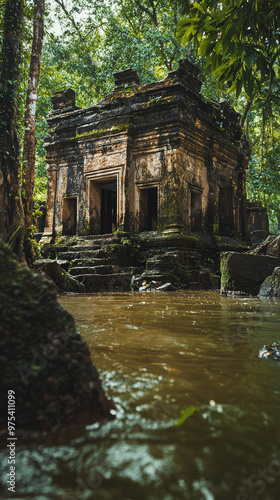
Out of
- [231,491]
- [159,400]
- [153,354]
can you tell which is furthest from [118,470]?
[153,354]

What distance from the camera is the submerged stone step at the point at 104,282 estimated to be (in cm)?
717

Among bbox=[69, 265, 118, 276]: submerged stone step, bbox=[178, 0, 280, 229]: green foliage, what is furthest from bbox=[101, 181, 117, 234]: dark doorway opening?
bbox=[178, 0, 280, 229]: green foliage

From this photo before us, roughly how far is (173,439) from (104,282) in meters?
6.61

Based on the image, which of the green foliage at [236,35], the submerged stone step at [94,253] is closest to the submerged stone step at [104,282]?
the submerged stone step at [94,253]

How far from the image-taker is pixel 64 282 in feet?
21.8

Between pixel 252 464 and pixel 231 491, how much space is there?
3.9 inches

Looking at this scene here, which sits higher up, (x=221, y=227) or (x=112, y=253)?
(x=221, y=227)

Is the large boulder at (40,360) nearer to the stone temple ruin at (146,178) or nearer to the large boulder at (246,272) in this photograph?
the large boulder at (246,272)

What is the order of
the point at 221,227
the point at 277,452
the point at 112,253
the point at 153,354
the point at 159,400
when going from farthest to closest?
the point at 221,227 < the point at 112,253 < the point at 153,354 < the point at 159,400 < the point at 277,452

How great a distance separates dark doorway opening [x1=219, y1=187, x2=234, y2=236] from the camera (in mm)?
12703

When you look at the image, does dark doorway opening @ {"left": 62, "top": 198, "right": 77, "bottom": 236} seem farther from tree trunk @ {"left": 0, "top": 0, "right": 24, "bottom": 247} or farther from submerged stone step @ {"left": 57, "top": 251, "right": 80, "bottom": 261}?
tree trunk @ {"left": 0, "top": 0, "right": 24, "bottom": 247}

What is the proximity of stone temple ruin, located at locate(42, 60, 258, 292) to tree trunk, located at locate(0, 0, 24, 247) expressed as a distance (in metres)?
2.66

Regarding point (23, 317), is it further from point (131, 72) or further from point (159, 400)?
point (131, 72)

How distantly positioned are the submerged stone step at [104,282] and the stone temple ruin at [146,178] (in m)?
0.05
